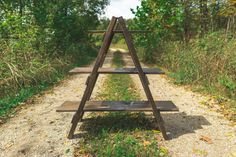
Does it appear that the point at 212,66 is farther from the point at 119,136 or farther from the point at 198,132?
the point at 119,136

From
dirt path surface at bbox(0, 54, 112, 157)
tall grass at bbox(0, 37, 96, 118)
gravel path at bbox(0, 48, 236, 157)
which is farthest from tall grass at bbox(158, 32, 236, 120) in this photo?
tall grass at bbox(0, 37, 96, 118)

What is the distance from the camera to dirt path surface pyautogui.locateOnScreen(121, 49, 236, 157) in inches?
163

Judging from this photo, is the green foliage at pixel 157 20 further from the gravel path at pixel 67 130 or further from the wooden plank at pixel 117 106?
the wooden plank at pixel 117 106

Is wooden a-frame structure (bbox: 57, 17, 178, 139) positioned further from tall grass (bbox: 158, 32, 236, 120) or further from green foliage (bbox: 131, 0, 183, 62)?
green foliage (bbox: 131, 0, 183, 62)

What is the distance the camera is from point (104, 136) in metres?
4.50

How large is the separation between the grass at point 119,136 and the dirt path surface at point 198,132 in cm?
31

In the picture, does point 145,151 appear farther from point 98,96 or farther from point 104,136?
point 98,96

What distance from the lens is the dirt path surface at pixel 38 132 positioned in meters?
4.17

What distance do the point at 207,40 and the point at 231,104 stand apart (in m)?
3.50

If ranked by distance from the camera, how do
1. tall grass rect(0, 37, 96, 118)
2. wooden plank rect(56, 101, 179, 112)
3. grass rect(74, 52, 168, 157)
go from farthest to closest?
tall grass rect(0, 37, 96, 118), wooden plank rect(56, 101, 179, 112), grass rect(74, 52, 168, 157)

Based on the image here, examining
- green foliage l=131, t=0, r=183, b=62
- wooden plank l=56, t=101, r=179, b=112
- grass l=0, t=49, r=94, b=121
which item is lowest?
grass l=0, t=49, r=94, b=121

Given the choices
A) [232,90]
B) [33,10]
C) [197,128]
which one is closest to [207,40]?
[232,90]

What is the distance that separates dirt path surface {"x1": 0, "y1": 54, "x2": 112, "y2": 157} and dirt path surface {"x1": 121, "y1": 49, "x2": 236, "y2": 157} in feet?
5.63

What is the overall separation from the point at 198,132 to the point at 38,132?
9.29ft
